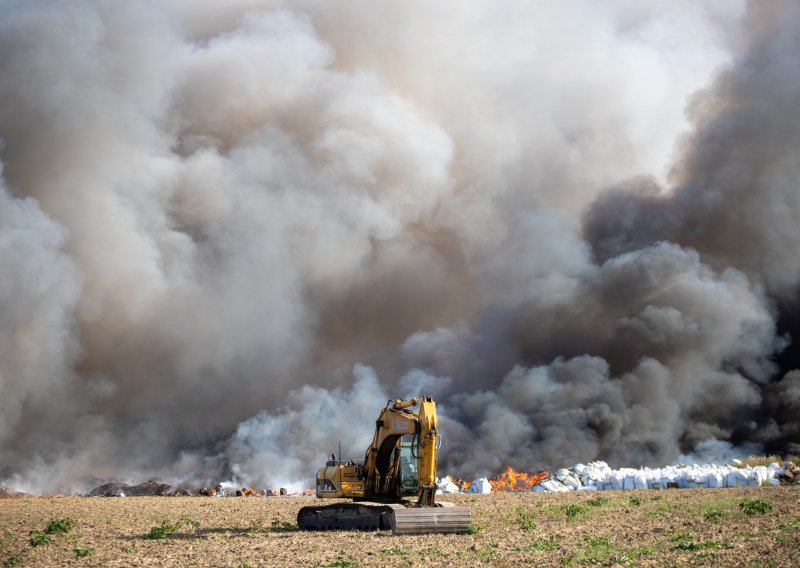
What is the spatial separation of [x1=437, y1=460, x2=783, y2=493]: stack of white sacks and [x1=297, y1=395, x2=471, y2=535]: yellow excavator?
96.0 feet

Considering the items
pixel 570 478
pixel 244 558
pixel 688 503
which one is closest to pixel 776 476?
pixel 570 478

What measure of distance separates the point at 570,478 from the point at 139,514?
105 ft

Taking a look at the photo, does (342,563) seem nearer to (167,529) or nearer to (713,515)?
(167,529)

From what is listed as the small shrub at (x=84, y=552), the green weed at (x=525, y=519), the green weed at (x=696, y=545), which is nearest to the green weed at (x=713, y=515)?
the green weed at (x=525, y=519)

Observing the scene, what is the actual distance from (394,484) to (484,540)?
794 centimetres

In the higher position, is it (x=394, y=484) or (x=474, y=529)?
(x=394, y=484)

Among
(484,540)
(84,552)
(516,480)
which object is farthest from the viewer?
(516,480)

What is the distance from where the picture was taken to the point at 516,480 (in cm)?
7212

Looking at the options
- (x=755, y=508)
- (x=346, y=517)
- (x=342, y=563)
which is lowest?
(x=342, y=563)

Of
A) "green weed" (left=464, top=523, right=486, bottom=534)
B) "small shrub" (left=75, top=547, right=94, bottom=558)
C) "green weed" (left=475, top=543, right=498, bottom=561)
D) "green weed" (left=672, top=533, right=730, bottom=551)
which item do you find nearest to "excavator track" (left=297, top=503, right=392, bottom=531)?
"green weed" (left=464, top=523, right=486, bottom=534)

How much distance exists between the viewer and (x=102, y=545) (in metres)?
28.2

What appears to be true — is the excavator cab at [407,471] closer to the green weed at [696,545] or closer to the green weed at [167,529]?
the green weed at [167,529]

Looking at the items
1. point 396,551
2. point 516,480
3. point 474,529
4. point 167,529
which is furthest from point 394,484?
point 516,480

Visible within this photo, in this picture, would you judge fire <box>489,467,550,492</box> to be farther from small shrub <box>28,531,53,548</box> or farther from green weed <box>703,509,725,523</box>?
small shrub <box>28,531,53,548</box>
